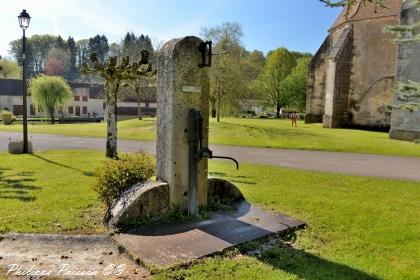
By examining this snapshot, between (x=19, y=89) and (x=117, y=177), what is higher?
(x=19, y=89)

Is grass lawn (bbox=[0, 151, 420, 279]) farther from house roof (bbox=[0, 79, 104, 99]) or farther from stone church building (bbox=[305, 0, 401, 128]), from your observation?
house roof (bbox=[0, 79, 104, 99])

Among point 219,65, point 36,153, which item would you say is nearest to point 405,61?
point 219,65

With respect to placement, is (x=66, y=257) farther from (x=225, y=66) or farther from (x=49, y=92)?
(x=49, y=92)

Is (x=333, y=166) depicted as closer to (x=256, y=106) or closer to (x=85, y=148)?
(x=85, y=148)

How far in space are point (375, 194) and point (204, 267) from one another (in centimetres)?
567

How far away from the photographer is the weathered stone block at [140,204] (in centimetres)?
545

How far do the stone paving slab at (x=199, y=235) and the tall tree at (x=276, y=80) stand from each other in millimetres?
47413

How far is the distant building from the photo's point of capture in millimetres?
63138

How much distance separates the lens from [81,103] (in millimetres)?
A: 70188

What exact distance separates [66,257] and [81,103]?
69706 millimetres

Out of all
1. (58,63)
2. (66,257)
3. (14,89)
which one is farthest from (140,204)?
(58,63)

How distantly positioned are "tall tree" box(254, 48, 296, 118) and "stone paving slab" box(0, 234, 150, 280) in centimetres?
4891

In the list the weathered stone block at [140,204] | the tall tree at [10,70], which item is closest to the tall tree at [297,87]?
the weathered stone block at [140,204]

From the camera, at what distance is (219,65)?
32.1m
